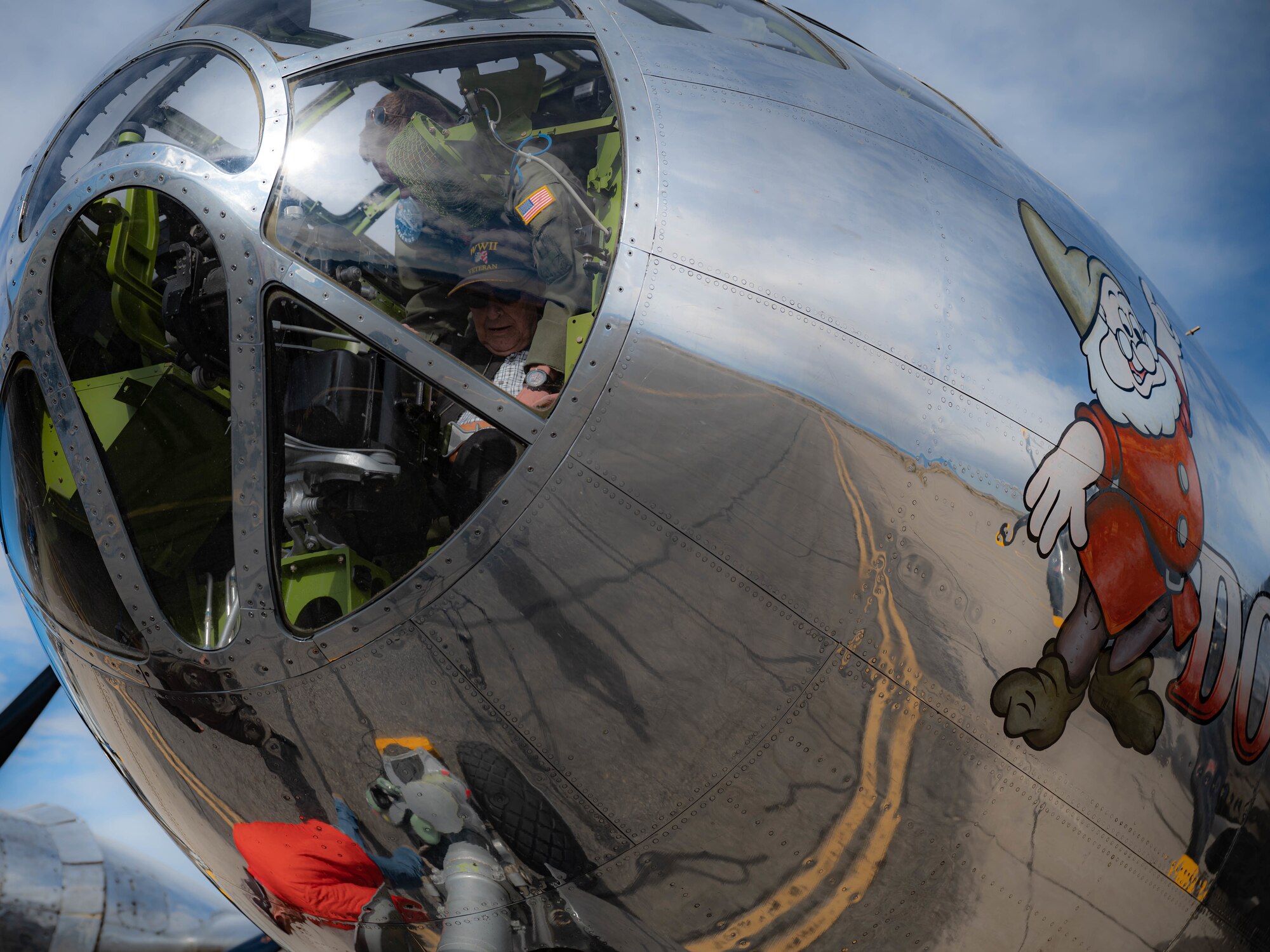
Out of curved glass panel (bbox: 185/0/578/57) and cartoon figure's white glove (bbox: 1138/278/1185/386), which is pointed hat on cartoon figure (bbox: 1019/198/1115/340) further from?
curved glass panel (bbox: 185/0/578/57)

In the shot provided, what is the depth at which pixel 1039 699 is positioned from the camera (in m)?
4.04

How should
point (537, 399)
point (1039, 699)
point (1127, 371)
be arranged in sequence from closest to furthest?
point (537, 399)
point (1039, 699)
point (1127, 371)

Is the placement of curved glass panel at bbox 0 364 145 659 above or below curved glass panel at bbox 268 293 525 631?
below

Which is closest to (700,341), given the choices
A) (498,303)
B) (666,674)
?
(498,303)

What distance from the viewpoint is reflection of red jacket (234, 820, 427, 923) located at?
412 centimetres

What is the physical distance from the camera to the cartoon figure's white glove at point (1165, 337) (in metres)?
5.07

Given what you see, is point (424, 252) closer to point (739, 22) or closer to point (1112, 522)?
point (739, 22)

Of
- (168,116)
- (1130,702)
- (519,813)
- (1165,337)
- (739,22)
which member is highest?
(739,22)

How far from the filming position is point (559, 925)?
3955 millimetres

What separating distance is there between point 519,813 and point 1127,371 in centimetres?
305

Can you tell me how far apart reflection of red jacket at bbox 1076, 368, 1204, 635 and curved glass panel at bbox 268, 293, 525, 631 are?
226 cm

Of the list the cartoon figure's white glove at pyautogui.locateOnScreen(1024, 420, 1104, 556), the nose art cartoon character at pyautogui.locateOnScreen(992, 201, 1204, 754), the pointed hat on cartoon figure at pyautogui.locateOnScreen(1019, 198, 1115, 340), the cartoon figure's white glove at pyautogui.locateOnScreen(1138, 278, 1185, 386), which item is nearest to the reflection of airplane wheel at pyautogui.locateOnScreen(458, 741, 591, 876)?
the nose art cartoon character at pyautogui.locateOnScreen(992, 201, 1204, 754)

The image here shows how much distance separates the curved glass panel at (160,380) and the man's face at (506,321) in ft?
2.92

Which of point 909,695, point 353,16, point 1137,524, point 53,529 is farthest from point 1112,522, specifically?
point 53,529
